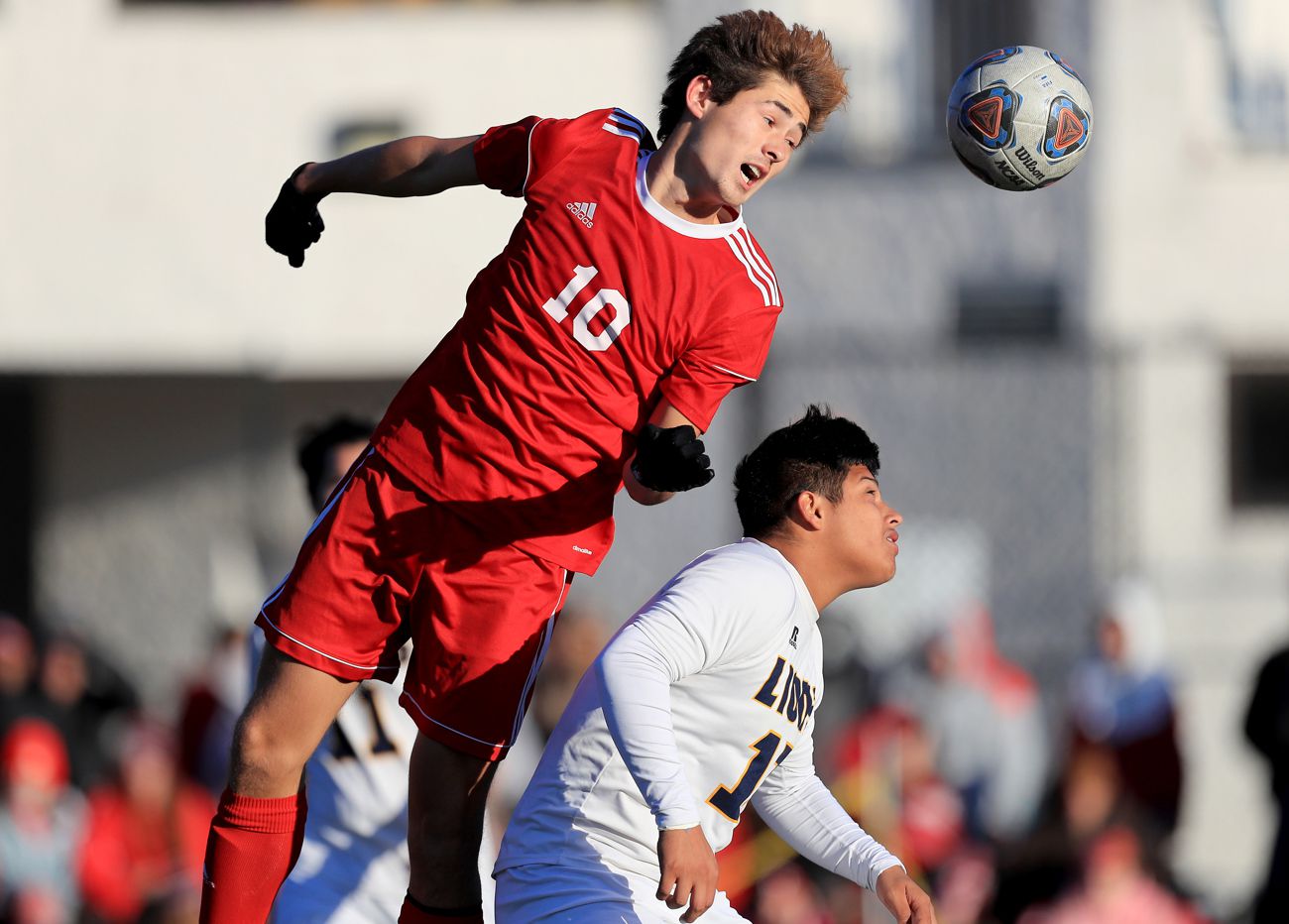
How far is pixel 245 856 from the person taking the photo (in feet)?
13.6

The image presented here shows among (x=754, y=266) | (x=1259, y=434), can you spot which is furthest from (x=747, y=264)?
(x=1259, y=434)

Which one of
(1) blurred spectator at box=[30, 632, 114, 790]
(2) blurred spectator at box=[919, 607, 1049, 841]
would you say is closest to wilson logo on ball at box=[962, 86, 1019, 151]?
(2) blurred spectator at box=[919, 607, 1049, 841]

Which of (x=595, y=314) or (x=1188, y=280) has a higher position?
(x=595, y=314)

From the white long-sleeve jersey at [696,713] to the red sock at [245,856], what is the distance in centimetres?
49

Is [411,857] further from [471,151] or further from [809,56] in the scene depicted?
[809,56]

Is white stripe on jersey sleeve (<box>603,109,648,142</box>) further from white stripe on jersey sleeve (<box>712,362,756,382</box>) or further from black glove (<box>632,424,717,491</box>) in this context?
black glove (<box>632,424,717,491</box>)

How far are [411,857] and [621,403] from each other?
1.04 metres

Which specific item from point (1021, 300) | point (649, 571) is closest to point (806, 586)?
point (649, 571)

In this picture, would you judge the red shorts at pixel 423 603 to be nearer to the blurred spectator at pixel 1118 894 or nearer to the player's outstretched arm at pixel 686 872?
the player's outstretched arm at pixel 686 872

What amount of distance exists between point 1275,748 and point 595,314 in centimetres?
462

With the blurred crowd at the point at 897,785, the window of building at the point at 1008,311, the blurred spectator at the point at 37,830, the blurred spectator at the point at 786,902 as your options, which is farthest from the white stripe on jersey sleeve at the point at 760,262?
the window of building at the point at 1008,311

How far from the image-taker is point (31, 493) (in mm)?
14375

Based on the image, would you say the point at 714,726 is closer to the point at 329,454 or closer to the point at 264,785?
the point at 264,785

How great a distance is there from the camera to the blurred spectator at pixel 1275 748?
24.7 ft
